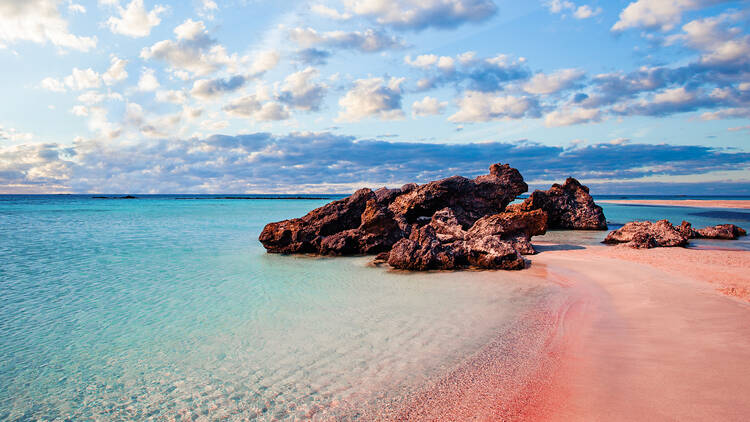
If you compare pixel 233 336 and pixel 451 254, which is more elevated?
pixel 451 254

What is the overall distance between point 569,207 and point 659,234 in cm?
840

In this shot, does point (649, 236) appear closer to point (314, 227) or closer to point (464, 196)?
point (464, 196)

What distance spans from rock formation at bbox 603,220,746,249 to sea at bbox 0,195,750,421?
282 inches

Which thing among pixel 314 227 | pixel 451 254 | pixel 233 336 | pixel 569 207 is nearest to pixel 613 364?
pixel 233 336

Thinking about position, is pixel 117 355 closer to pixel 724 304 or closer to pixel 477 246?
pixel 477 246

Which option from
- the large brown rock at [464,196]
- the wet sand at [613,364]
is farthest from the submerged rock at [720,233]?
the wet sand at [613,364]

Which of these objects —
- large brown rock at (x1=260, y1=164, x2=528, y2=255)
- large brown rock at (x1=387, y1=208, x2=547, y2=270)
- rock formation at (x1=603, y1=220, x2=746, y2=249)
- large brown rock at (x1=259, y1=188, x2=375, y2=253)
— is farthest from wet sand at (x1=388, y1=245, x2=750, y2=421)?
large brown rock at (x1=259, y1=188, x2=375, y2=253)

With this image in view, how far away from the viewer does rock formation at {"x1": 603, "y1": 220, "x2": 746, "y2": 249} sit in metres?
12.7

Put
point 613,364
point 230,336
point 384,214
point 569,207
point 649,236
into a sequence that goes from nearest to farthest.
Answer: point 613,364 < point 230,336 < point 384,214 < point 649,236 < point 569,207

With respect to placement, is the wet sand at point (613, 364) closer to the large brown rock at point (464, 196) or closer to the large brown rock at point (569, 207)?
the large brown rock at point (464, 196)

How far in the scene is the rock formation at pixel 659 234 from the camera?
12.7 meters

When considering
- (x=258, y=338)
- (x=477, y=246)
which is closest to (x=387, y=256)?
(x=477, y=246)

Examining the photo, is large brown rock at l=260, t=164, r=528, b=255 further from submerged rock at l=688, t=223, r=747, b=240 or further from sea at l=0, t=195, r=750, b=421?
submerged rock at l=688, t=223, r=747, b=240

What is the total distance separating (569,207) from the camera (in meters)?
21.5
